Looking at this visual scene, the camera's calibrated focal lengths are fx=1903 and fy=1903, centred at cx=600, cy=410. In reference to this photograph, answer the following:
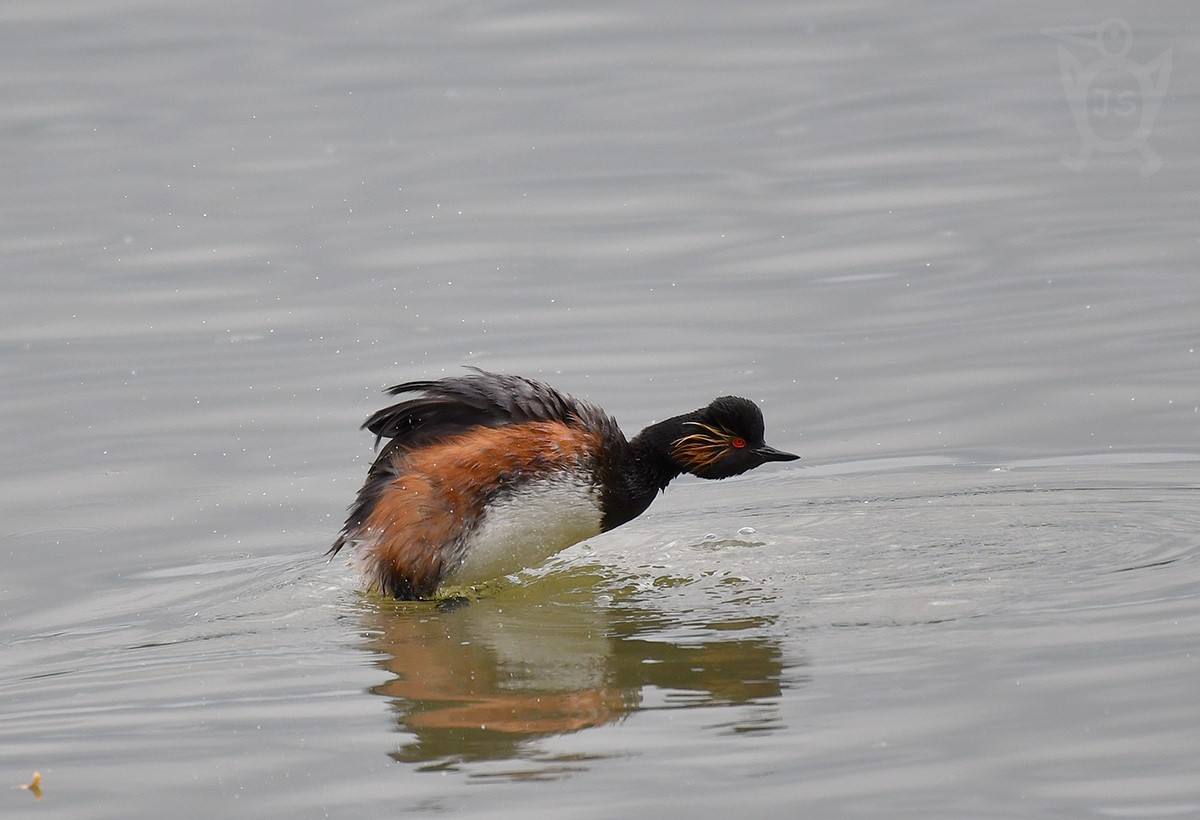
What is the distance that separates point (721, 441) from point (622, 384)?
2.40 meters

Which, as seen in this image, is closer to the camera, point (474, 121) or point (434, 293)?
point (434, 293)

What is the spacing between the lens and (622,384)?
1196 cm

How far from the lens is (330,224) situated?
15.7 m

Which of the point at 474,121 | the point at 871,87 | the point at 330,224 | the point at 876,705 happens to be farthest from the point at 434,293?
the point at 876,705

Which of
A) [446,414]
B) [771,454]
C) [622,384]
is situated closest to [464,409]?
[446,414]

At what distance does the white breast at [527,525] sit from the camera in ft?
29.3

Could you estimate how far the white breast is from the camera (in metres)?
8.95

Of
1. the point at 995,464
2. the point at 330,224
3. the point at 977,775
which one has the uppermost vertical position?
the point at 330,224

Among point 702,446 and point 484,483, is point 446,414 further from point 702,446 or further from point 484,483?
point 702,446

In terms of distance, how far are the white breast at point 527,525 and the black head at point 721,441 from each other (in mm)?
632

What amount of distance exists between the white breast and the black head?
0.63m

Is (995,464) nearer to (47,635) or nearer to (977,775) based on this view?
(977,775)

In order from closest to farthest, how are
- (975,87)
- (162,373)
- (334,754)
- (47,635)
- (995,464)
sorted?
(334,754)
(47,635)
(995,464)
(162,373)
(975,87)

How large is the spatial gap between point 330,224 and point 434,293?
210 centimetres
